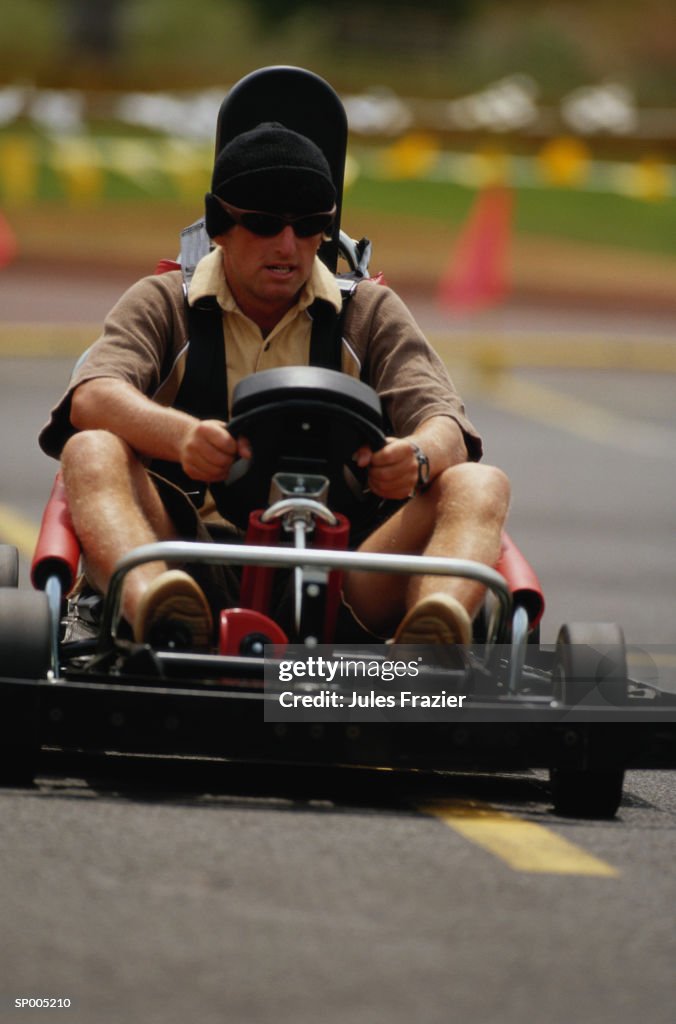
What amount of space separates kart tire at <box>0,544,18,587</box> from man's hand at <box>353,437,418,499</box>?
96cm

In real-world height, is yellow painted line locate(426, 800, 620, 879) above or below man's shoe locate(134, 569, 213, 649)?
below

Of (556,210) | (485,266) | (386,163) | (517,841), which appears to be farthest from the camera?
(386,163)

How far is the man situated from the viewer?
5.07m

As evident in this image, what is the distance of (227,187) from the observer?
5.43 metres

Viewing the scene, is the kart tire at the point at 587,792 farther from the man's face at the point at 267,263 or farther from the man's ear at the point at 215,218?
the man's ear at the point at 215,218

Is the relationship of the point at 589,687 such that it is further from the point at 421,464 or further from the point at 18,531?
the point at 18,531

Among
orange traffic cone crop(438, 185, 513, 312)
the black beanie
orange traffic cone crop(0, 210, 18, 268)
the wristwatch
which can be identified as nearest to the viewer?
the wristwatch

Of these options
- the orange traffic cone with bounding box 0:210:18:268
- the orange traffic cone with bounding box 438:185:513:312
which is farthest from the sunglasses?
the orange traffic cone with bounding box 0:210:18:268

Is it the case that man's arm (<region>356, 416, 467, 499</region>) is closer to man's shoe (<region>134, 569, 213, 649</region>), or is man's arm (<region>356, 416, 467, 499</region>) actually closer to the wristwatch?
the wristwatch

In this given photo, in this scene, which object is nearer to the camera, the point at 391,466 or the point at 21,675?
the point at 21,675

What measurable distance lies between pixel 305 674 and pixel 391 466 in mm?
606

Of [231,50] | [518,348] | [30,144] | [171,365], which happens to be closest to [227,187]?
[171,365]

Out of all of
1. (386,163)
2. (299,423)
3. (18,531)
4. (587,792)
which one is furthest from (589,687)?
(386,163)

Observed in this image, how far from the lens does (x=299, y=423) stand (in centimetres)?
511
